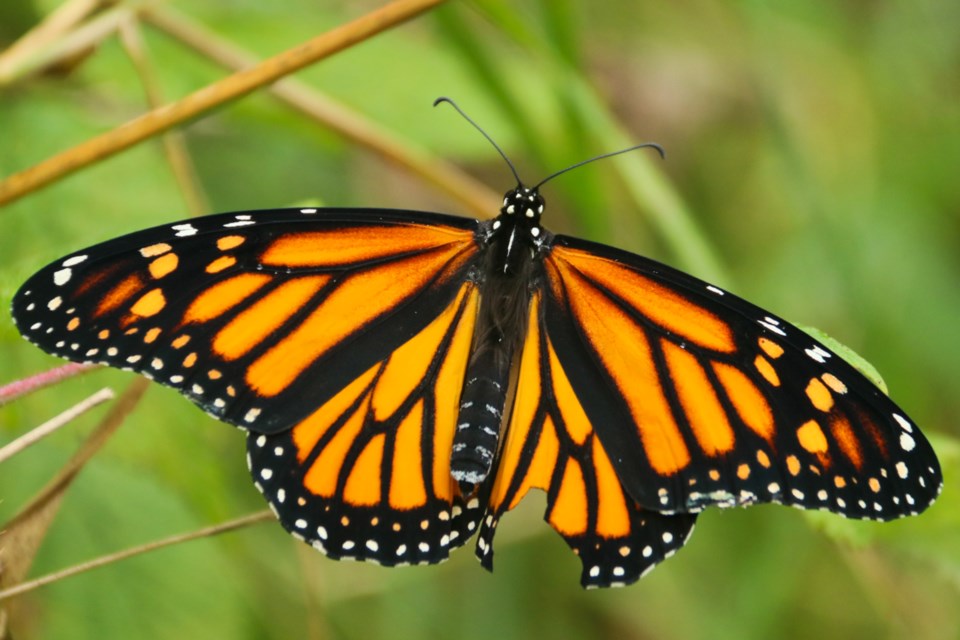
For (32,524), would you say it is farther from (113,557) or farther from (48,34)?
(48,34)

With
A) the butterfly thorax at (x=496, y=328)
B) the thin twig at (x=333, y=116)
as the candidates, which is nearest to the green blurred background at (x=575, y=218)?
the thin twig at (x=333, y=116)

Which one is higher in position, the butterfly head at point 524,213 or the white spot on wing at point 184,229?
the butterfly head at point 524,213

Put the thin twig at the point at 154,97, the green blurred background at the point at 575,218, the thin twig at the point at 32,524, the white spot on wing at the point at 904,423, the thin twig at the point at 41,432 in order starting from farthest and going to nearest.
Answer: the green blurred background at the point at 575,218 < the thin twig at the point at 154,97 < the white spot on wing at the point at 904,423 < the thin twig at the point at 32,524 < the thin twig at the point at 41,432

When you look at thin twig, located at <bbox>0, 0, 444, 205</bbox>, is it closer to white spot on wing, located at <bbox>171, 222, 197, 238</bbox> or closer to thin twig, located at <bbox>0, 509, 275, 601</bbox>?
white spot on wing, located at <bbox>171, 222, 197, 238</bbox>

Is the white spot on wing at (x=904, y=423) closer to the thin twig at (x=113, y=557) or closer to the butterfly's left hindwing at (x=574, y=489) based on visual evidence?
the butterfly's left hindwing at (x=574, y=489)

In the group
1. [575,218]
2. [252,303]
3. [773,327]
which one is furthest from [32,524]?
[575,218]

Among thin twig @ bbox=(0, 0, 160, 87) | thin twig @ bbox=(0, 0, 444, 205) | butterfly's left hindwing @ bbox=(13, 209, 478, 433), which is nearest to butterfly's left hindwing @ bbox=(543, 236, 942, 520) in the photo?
butterfly's left hindwing @ bbox=(13, 209, 478, 433)

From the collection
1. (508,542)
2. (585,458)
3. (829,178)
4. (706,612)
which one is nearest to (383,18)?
(585,458)

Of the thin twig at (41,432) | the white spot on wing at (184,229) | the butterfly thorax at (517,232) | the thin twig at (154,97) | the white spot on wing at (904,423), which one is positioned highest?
the thin twig at (154,97)
